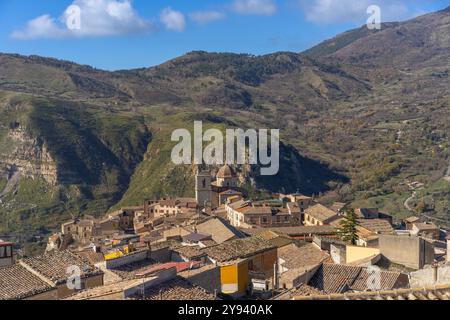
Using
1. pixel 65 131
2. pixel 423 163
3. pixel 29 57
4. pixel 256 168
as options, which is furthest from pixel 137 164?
pixel 29 57

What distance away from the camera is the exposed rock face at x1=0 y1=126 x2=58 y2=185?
93812 mm

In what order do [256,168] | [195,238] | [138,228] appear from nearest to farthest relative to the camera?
[195,238], [138,228], [256,168]

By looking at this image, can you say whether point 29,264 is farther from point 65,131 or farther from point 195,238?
point 65,131

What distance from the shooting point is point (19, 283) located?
1494cm

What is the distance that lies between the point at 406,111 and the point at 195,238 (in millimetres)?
139692

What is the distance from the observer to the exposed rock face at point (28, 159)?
93.8 m

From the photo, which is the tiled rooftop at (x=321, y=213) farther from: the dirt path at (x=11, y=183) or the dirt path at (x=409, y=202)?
the dirt path at (x=11, y=183)

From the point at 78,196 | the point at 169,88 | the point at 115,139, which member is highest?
the point at 169,88

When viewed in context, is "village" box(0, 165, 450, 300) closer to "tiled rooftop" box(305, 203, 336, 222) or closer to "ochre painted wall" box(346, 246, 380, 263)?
"ochre painted wall" box(346, 246, 380, 263)

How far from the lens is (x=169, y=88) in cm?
19238

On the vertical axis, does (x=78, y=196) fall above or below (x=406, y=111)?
below

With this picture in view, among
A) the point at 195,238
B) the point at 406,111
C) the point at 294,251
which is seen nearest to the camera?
the point at 294,251

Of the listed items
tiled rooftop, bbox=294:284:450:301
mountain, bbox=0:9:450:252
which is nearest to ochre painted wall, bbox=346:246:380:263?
tiled rooftop, bbox=294:284:450:301
